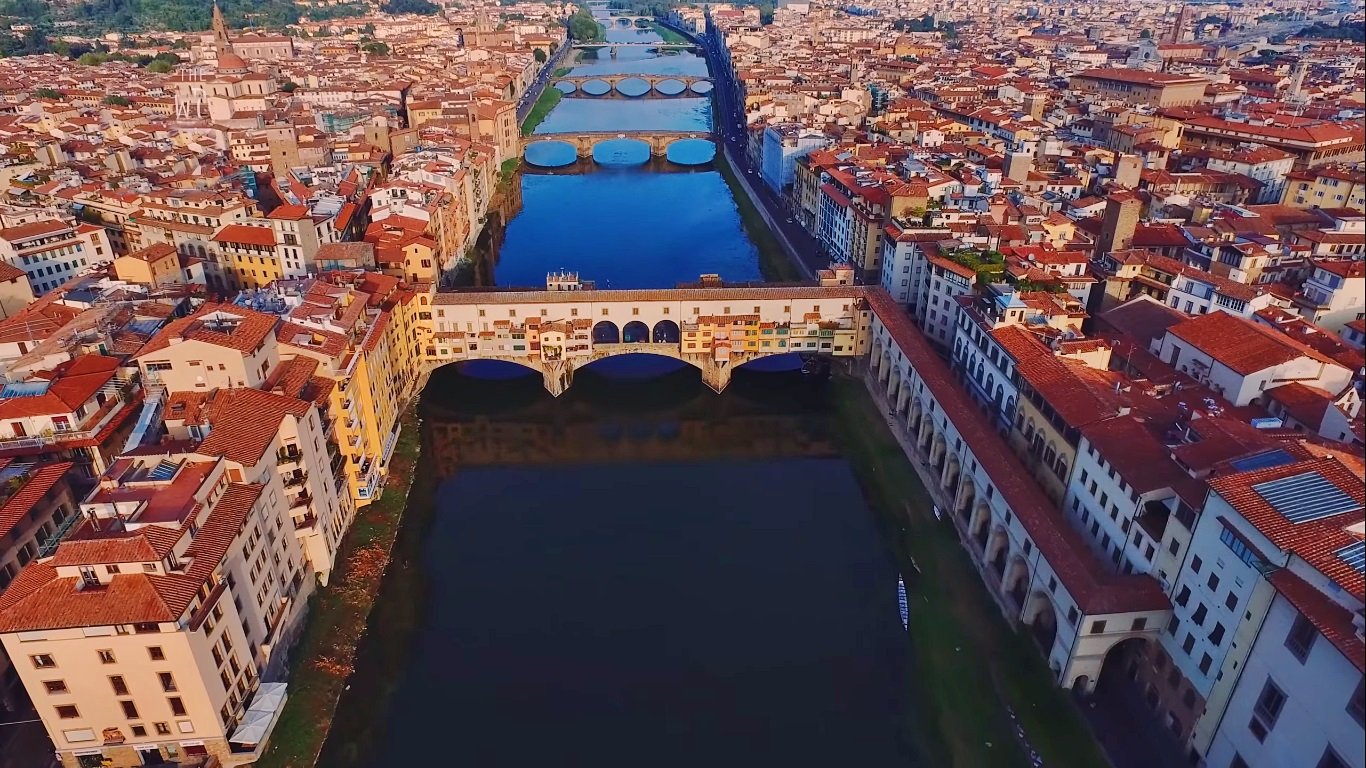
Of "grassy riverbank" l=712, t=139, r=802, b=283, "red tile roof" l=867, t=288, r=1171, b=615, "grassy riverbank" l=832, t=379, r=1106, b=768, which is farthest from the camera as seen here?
"grassy riverbank" l=712, t=139, r=802, b=283

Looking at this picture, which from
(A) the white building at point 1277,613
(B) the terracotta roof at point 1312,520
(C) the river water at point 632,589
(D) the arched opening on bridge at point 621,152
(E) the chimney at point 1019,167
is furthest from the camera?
(D) the arched opening on bridge at point 621,152

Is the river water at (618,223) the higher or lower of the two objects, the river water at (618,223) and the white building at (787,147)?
the lower

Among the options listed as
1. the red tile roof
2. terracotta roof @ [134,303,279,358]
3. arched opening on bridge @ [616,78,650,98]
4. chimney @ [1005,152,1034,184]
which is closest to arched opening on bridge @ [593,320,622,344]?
the red tile roof

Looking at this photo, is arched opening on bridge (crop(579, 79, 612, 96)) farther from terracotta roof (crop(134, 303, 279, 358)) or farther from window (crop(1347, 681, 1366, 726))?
window (crop(1347, 681, 1366, 726))

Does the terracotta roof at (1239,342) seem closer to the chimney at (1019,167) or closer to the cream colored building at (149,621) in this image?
the chimney at (1019,167)

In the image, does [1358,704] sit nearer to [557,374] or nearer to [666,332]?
[557,374]

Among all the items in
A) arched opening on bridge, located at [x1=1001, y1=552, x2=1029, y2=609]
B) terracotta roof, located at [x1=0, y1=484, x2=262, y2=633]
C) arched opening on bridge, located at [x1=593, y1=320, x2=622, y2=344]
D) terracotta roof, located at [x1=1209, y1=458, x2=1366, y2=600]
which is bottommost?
arched opening on bridge, located at [x1=1001, y1=552, x2=1029, y2=609]

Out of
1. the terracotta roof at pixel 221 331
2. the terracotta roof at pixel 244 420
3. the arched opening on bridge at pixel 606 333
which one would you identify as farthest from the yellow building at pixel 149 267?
the arched opening on bridge at pixel 606 333
